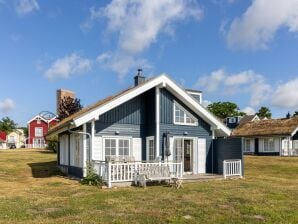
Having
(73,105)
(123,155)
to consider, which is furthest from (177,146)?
(73,105)

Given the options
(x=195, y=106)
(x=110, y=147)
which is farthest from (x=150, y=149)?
(x=195, y=106)

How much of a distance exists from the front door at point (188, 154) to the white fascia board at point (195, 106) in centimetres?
161

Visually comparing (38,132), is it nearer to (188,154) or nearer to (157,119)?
(188,154)

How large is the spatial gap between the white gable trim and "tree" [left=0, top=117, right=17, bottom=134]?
8496cm

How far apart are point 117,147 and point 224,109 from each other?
74.4 metres

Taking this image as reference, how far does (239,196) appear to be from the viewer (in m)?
13.8

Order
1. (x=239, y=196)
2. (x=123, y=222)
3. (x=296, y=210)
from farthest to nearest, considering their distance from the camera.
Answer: (x=239, y=196), (x=296, y=210), (x=123, y=222)

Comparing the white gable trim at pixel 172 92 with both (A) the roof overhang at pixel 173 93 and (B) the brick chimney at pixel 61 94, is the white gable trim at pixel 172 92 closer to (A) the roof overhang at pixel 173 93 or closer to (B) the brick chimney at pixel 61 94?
(A) the roof overhang at pixel 173 93

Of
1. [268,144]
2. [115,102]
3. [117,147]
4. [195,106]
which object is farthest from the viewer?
[268,144]

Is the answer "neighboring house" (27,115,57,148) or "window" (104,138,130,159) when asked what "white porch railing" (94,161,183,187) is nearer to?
"window" (104,138,130,159)

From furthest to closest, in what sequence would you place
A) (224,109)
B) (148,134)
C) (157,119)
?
(224,109) < (148,134) < (157,119)

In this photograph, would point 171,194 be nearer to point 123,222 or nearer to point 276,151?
point 123,222

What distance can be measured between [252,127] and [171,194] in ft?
124

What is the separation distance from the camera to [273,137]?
4559 centimetres
